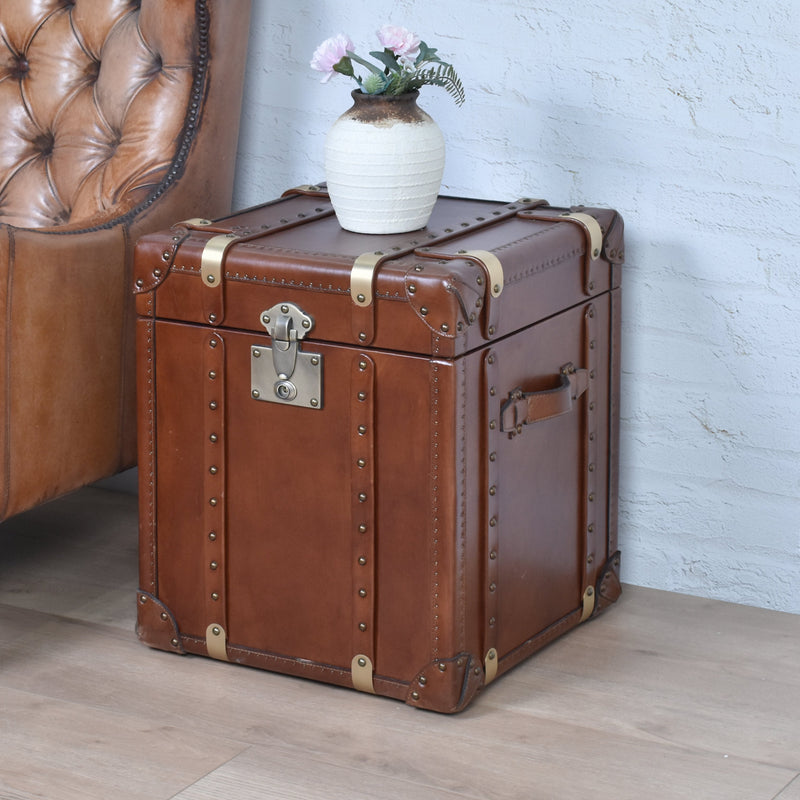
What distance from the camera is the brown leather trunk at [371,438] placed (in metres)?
1.62

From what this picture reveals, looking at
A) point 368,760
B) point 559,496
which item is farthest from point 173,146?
point 368,760

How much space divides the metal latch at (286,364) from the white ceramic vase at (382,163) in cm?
19

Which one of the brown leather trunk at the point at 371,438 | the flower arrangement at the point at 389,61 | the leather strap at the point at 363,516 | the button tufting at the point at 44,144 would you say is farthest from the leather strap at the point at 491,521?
the button tufting at the point at 44,144

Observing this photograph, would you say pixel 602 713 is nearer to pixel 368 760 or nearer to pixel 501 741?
pixel 501 741

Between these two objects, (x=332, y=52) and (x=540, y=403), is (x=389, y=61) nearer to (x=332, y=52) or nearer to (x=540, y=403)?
(x=332, y=52)

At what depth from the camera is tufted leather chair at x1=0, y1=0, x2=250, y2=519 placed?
1.83 metres

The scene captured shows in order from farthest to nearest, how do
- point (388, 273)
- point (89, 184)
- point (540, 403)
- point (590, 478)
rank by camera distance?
point (89, 184), point (590, 478), point (540, 403), point (388, 273)

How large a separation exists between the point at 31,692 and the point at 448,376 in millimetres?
695

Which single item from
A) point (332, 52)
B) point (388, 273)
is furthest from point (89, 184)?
point (388, 273)

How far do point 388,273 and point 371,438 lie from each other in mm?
206

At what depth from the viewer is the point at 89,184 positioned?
82.7 inches

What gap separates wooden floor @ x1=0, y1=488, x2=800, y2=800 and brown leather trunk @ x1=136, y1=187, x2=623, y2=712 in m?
0.06

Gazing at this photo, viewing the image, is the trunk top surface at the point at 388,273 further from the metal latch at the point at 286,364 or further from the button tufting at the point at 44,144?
the button tufting at the point at 44,144

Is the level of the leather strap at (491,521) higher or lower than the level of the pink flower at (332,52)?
lower
